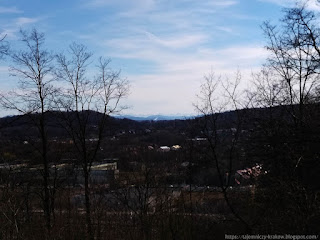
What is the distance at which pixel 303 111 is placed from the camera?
14.1m

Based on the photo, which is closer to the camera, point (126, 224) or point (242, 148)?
point (126, 224)

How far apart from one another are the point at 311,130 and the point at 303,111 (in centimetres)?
284

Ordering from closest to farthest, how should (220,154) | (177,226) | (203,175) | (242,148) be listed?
(177,226)
(242,148)
(220,154)
(203,175)

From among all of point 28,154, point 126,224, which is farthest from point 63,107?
point 126,224

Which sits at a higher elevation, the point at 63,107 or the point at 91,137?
the point at 63,107

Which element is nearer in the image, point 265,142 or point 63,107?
point 265,142

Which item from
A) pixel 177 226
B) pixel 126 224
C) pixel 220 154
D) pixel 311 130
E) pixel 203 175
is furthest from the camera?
pixel 203 175

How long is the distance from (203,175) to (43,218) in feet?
55.8

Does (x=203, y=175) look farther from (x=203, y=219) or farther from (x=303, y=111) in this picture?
(x=303, y=111)

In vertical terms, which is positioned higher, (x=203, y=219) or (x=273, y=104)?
(x=273, y=104)

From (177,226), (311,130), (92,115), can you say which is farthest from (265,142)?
(92,115)

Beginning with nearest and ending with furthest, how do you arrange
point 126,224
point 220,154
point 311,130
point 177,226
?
point 311,130, point 126,224, point 177,226, point 220,154

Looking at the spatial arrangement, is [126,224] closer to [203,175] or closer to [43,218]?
[43,218]

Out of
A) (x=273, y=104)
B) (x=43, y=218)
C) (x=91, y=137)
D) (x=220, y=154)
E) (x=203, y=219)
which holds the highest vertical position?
(x=273, y=104)
